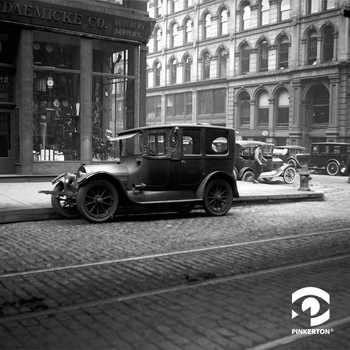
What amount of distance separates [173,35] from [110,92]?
112 feet

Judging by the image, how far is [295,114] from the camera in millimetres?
39469

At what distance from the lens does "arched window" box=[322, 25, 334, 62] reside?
37781mm

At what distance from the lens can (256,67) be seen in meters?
42.7

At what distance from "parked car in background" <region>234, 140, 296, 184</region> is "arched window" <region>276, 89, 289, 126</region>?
19.3 m

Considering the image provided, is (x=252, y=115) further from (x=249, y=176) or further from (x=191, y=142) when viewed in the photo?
(x=191, y=142)

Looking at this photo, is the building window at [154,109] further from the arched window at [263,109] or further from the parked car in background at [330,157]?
the parked car in background at [330,157]

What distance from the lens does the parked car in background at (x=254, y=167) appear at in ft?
68.6

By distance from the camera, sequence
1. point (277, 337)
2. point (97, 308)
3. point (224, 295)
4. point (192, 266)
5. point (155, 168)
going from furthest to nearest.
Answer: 1. point (155, 168)
2. point (192, 266)
3. point (224, 295)
4. point (97, 308)
5. point (277, 337)

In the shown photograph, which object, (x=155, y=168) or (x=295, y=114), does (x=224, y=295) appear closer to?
(x=155, y=168)

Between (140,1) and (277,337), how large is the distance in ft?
52.7

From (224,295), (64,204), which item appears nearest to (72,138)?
(64,204)

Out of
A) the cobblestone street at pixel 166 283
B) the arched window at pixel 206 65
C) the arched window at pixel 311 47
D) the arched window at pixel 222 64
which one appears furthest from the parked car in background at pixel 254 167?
the arched window at pixel 206 65

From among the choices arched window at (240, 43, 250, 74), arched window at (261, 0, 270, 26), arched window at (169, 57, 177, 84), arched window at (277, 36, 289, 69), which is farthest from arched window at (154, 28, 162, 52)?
arched window at (277, 36, 289, 69)

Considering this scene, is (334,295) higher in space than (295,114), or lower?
lower
